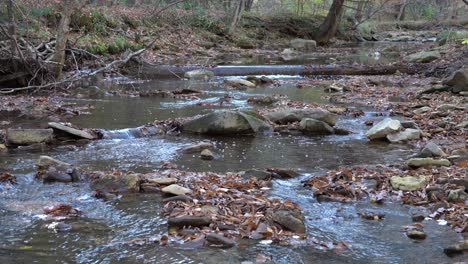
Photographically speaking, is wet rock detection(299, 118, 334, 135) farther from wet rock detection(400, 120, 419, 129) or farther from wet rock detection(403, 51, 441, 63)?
wet rock detection(403, 51, 441, 63)

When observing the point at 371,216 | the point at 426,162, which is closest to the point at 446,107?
the point at 426,162

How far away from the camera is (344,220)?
15.5 feet

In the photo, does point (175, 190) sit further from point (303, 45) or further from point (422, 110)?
point (303, 45)

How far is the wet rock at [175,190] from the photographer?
5.28 meters

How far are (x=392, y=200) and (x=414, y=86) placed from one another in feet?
32.6

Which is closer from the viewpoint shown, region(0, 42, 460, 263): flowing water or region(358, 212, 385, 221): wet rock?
region(0, 42, 460, 263): flowing water

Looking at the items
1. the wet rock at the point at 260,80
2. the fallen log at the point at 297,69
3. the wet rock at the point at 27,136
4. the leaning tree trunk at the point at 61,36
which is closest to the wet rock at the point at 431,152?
the wet rock at the point at 27,136

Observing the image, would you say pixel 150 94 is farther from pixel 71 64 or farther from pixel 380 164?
pixel 380 164

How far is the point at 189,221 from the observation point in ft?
14.5

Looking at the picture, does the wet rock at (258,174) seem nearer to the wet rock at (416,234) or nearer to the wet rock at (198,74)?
the wet rock at (416,234)

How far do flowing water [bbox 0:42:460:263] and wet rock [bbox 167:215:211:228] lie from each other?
4.3 inches

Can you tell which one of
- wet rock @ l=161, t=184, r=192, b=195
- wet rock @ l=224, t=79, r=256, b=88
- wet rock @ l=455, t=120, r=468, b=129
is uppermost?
wet rock @ l=455, t=120, r=468, b=129

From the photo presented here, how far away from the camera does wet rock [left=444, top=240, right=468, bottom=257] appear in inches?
155

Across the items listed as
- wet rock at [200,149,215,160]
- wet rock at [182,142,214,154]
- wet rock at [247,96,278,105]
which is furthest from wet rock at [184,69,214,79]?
wet rock at [200,149,215,160]
